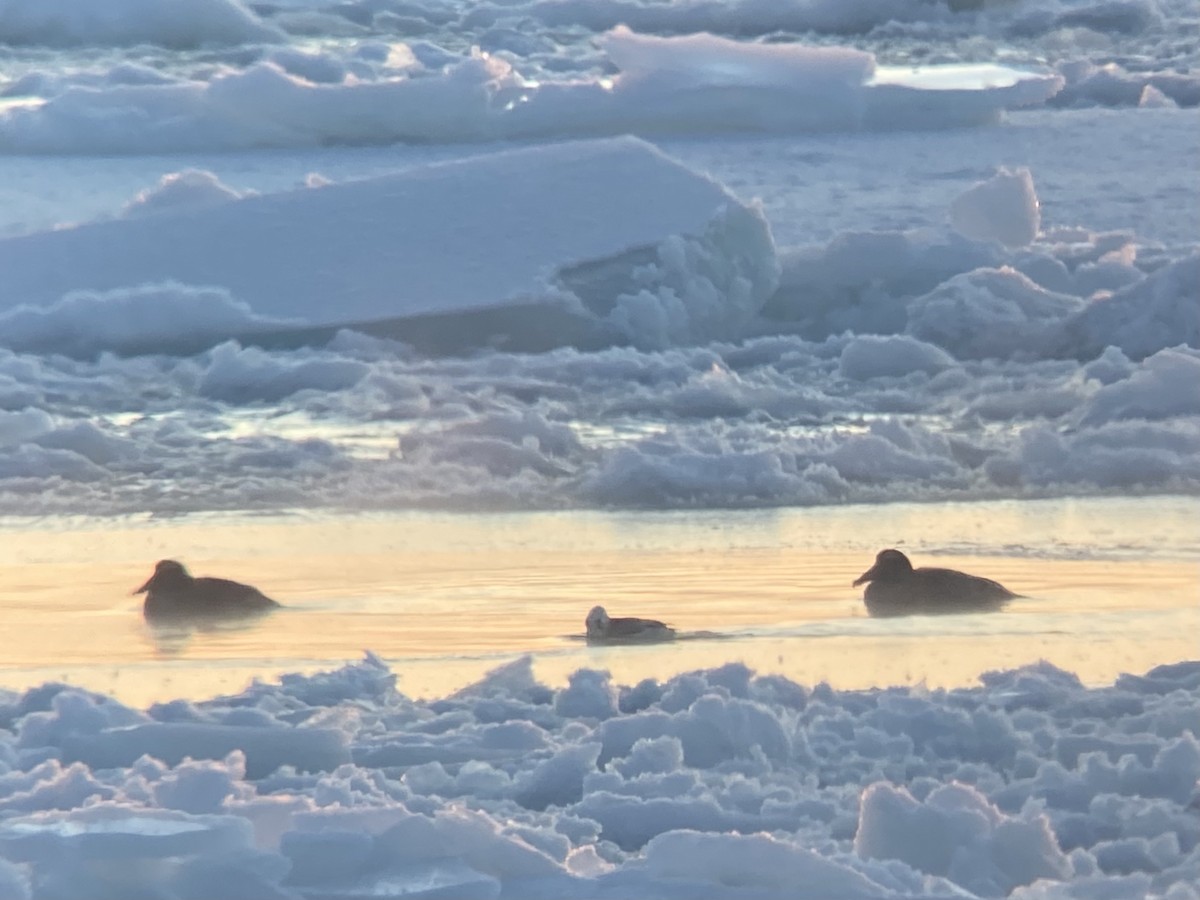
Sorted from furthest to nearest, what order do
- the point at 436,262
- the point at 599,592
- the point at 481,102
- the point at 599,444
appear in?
the point at 481,102, the point at 436,262, the point at 599,444, the point at 599,592

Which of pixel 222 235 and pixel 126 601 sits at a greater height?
pixel 222 235

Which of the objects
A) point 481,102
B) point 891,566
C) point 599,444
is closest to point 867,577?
point 891,566

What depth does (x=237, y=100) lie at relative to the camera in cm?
862

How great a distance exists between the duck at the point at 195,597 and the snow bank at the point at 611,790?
2.01 feet

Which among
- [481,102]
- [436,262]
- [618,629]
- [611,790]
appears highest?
[481,102]

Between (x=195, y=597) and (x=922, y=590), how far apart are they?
1593mm

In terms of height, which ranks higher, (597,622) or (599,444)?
(599,444)

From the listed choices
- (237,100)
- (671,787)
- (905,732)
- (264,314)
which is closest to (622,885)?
(671,787)

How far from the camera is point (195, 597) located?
5016 mm

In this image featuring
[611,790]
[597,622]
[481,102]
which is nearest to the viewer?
[611,790]

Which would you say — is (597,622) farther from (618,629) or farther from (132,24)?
(132,24)

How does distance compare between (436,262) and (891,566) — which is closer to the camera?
(891,566)

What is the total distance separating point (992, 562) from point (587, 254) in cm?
220

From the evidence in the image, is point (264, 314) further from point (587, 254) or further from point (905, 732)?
point (905, 732)
